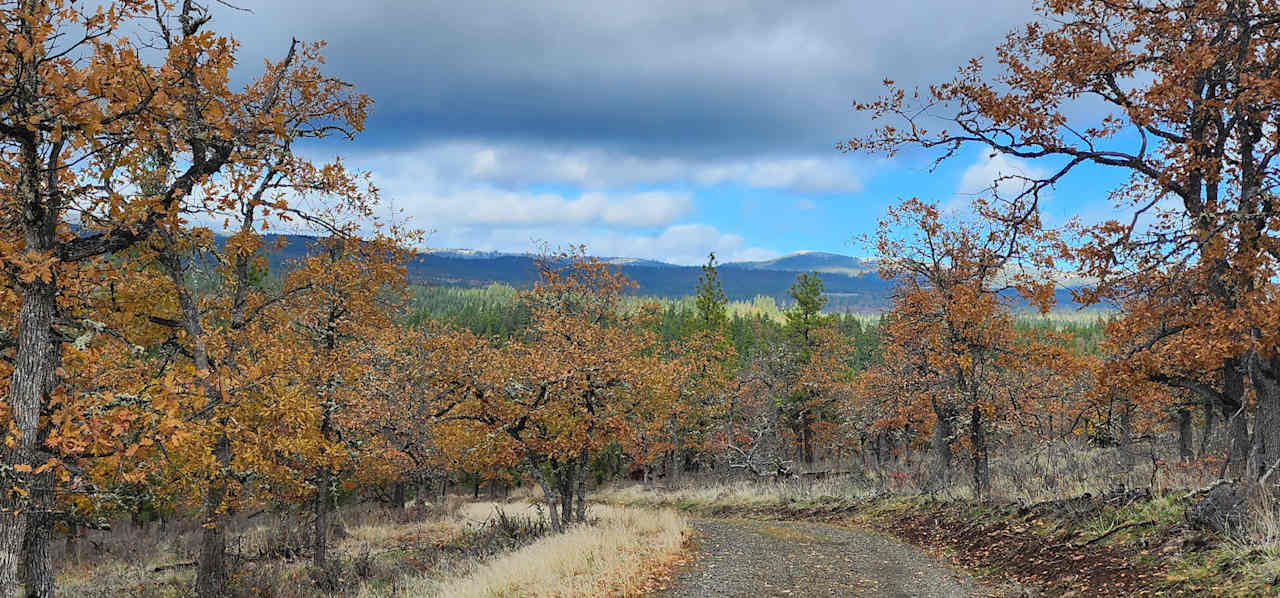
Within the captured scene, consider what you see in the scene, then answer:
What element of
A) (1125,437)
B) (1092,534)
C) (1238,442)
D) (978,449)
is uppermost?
(1238,442)

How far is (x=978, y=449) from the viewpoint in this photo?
66.7 ft

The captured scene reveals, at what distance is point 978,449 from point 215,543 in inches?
788

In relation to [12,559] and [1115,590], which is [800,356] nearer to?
[1115,590]

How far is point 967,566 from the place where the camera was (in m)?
12.9

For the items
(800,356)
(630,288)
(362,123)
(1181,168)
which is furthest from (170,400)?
(800,356)

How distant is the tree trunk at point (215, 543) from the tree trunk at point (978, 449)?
18.2 metres

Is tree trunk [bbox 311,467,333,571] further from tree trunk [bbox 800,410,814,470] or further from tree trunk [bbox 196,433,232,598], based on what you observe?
tree trunk [bbox 800,410,814,470]

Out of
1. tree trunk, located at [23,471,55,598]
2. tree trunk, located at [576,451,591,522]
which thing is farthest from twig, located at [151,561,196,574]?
tree trunk, located at [23,471,55,598]

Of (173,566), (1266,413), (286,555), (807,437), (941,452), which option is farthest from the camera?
(807,437)

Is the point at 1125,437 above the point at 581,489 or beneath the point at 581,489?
above

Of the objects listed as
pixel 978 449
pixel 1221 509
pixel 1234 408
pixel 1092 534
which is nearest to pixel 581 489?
pixel 978 449

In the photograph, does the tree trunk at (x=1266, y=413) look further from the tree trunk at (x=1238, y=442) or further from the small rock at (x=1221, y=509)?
the small rock at (x=1221, y=509)

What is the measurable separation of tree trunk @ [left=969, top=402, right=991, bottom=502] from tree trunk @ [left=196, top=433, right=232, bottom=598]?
1823 cm

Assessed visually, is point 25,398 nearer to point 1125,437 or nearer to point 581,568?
point 581,568
